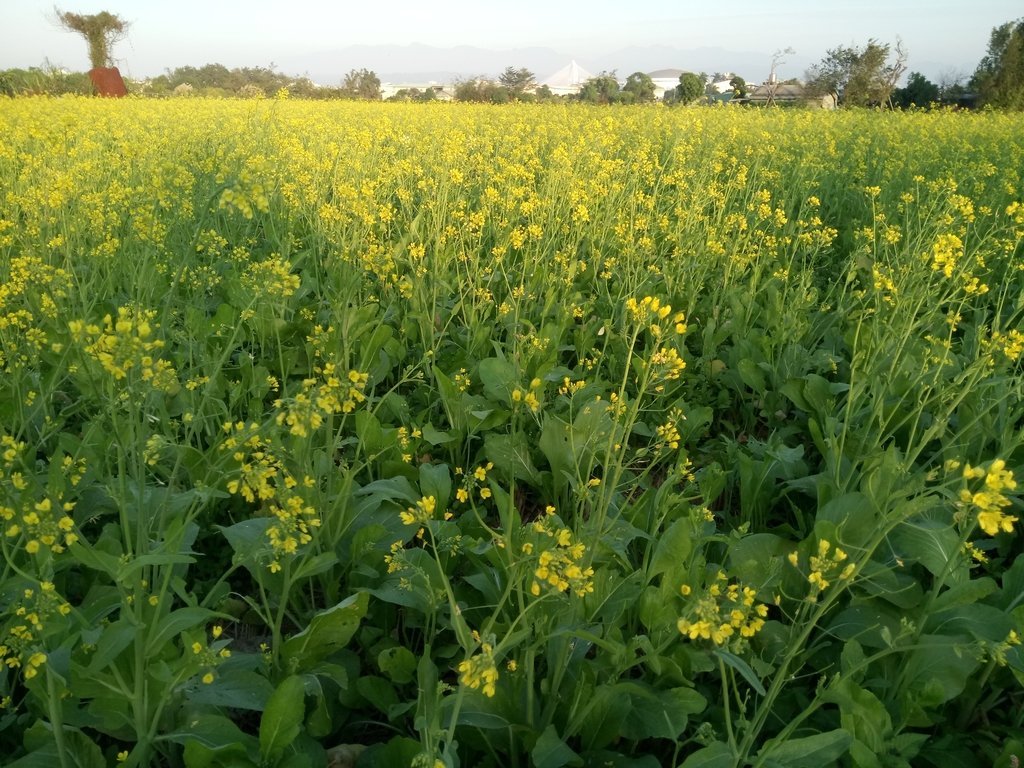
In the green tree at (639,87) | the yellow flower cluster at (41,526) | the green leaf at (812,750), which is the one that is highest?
the green tree at (639,87)

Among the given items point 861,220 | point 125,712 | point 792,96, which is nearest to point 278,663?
point 125,712

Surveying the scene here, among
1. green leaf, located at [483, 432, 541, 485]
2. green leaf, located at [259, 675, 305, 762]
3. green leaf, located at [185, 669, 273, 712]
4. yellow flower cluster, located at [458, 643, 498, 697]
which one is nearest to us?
yellow flower cluster, located at [458, 643, 498, 697]

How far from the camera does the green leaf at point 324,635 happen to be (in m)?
1.63

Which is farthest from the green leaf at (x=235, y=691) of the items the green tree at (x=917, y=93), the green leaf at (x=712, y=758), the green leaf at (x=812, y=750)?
the green tree at (x=917, y=93)

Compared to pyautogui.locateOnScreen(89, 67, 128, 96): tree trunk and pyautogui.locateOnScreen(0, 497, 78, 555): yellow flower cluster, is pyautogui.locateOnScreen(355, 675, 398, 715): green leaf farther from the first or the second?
pyautogui.locateOnScreen(89, 67, 128, 96): tree trunk

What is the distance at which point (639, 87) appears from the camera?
27844 millimetres

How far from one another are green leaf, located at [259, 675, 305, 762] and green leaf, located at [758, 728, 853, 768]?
0.90 meters

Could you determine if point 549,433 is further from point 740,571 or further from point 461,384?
point 740,571

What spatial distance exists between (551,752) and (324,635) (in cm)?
58

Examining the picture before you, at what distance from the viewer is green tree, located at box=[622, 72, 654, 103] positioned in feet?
86.5

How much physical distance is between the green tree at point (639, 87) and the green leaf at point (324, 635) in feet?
87.0

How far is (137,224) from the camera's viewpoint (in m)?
2.90

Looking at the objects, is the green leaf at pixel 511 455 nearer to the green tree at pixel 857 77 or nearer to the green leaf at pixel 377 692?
the green leaf at pixel 377 692

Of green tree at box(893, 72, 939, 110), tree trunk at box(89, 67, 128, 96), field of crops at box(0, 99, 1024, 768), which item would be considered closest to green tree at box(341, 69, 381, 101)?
tree trunk at box(89, 67, 128, 96)
